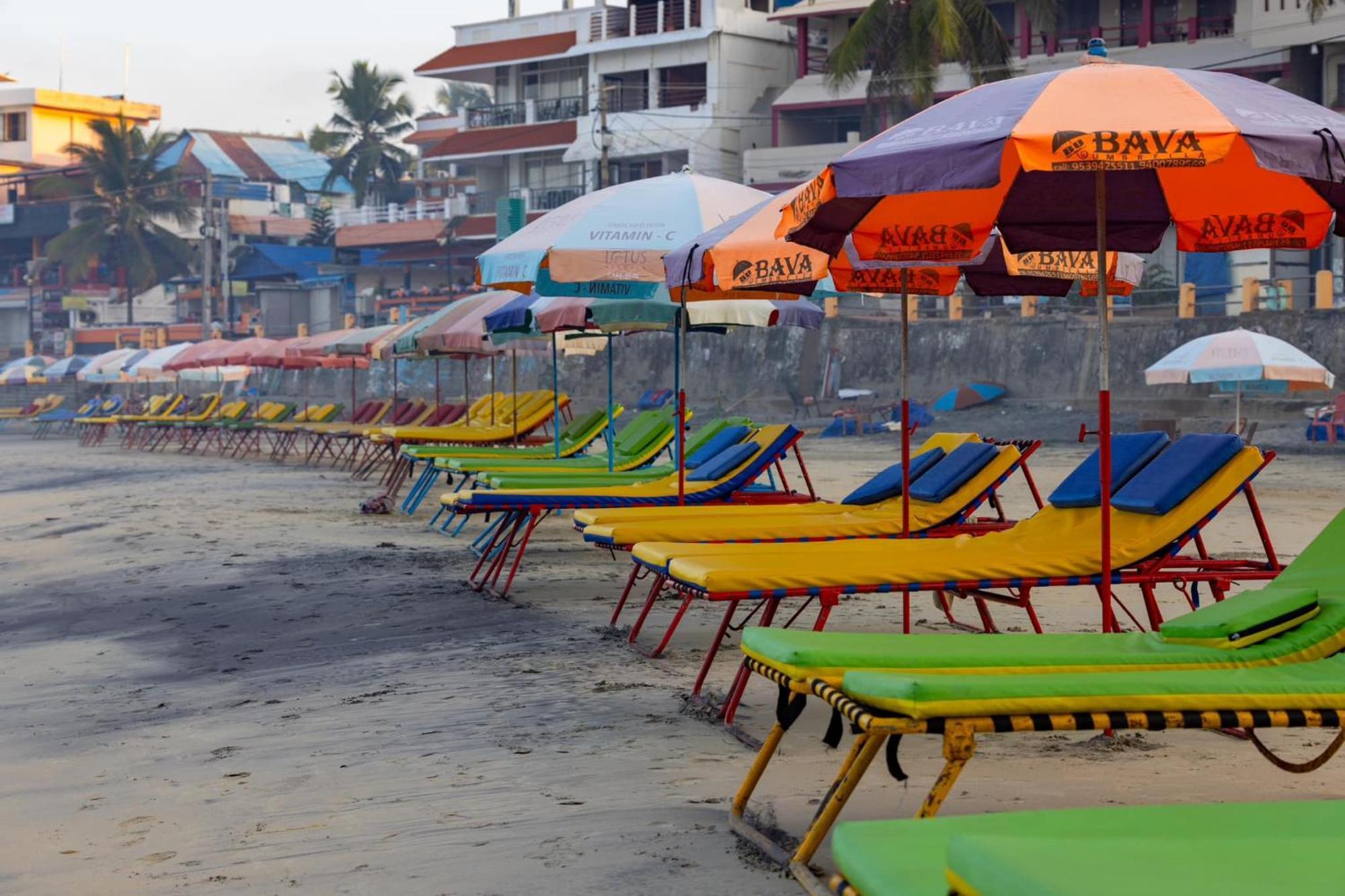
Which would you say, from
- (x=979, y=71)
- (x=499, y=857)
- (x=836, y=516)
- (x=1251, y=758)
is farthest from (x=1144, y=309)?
(x=499, y=857)

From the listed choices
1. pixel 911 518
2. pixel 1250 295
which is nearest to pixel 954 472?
pixel 911 518

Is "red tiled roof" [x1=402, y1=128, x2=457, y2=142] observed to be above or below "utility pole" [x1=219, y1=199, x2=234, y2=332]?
above

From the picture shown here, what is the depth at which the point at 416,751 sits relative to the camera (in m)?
5.27

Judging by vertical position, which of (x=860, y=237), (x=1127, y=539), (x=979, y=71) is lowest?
(x=1127, y=539)

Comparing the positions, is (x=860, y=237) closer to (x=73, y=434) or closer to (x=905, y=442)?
(x=905, y=442)

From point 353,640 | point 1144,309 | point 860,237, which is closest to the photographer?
point 860,237

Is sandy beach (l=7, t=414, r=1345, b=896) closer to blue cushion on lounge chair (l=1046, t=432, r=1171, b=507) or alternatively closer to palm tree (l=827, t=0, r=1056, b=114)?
blue cushion on lounge chair (l=1046, t=432, r=1171, b=507)

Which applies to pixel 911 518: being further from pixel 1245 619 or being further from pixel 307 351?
pixel 307 351

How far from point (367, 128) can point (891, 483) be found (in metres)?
55.5

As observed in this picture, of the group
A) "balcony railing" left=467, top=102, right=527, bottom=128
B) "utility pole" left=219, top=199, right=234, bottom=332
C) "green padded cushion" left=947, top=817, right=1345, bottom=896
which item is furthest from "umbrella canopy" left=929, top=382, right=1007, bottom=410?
"utility pole" left=219, top=199, right=234, bottom=332

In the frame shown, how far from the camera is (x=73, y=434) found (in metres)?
42.3

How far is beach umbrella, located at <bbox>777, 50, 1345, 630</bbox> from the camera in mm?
4816

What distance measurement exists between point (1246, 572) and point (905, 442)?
178 centimetres

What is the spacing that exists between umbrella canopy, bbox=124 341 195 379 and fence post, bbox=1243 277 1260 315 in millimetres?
21982
